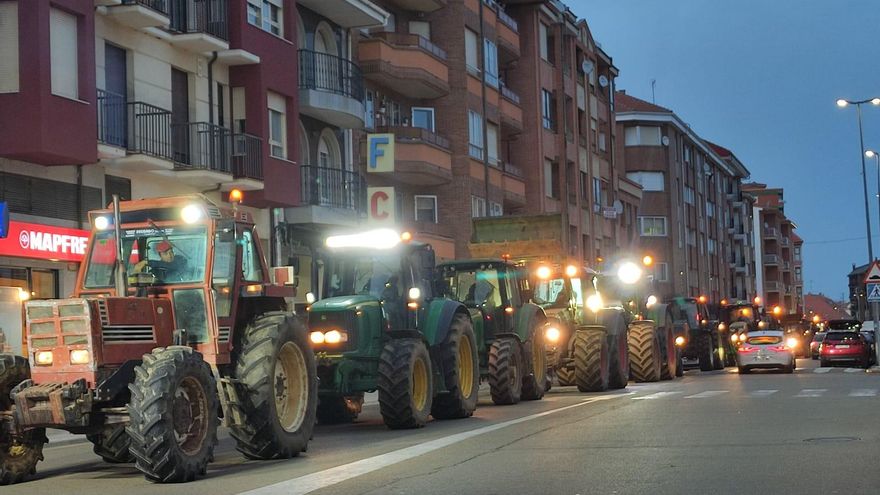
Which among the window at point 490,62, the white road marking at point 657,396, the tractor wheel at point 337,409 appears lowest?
the white road marking at point 657,396

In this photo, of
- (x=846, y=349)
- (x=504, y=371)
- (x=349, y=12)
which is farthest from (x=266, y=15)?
(x=846, y=349)

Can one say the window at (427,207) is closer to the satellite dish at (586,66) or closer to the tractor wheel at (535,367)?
the satellite dish at (586,66)

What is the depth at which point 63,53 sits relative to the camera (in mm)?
Answer: 23297

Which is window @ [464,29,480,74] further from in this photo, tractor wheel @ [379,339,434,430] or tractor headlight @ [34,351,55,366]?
tractor headlight @ [34,351,55,366]

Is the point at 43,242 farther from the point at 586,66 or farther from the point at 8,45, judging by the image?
the point at 586,66

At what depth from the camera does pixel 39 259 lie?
77.4 feet

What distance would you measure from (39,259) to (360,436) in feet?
31.7

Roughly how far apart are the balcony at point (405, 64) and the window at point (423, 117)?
25.9 inches

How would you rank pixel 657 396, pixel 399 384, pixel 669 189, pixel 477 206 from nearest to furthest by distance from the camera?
pixel 399 384
pixel 657 396
pixel 477 206
pixel 669 189

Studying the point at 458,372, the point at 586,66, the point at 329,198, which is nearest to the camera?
the point at 458,372

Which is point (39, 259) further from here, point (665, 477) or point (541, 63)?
point (541, 63)

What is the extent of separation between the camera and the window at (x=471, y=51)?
152ft

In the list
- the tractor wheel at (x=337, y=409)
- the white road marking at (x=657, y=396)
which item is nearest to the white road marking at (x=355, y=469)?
the tractor wheel at (x=337, y=409)

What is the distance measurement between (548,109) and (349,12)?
22.0m
